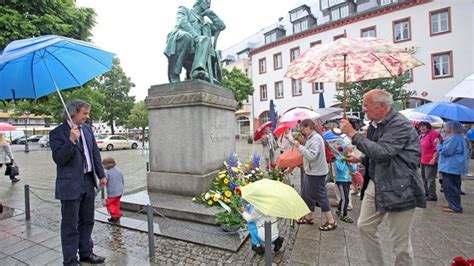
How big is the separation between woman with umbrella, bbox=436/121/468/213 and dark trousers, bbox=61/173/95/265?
6.61m

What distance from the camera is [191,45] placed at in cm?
604

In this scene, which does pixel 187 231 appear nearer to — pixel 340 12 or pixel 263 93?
pixel 340 12

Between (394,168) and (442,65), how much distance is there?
25858 millimetres

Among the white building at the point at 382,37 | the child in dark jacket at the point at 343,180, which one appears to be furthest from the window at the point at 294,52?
the child in dark jacket at the point at 343,180

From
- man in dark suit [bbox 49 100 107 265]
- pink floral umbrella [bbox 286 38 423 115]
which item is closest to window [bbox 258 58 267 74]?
pink floral umbrella [bbox 286 38 423 115]

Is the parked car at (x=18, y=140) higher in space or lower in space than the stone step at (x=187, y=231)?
higher

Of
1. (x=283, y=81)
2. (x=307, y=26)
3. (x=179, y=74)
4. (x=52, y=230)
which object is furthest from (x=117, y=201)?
(x=307, y=26)

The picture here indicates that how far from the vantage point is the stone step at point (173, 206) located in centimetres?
461

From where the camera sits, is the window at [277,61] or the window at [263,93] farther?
the window at [263,93]

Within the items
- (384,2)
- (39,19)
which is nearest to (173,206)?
(39,19)

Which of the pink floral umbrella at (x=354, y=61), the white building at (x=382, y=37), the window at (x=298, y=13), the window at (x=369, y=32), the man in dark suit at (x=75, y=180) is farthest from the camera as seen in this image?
the window at (x=298, y=13)

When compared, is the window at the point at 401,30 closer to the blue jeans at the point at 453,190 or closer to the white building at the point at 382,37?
the white building at the point at 382,37

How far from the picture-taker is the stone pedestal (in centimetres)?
536

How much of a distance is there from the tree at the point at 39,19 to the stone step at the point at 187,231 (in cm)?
410
